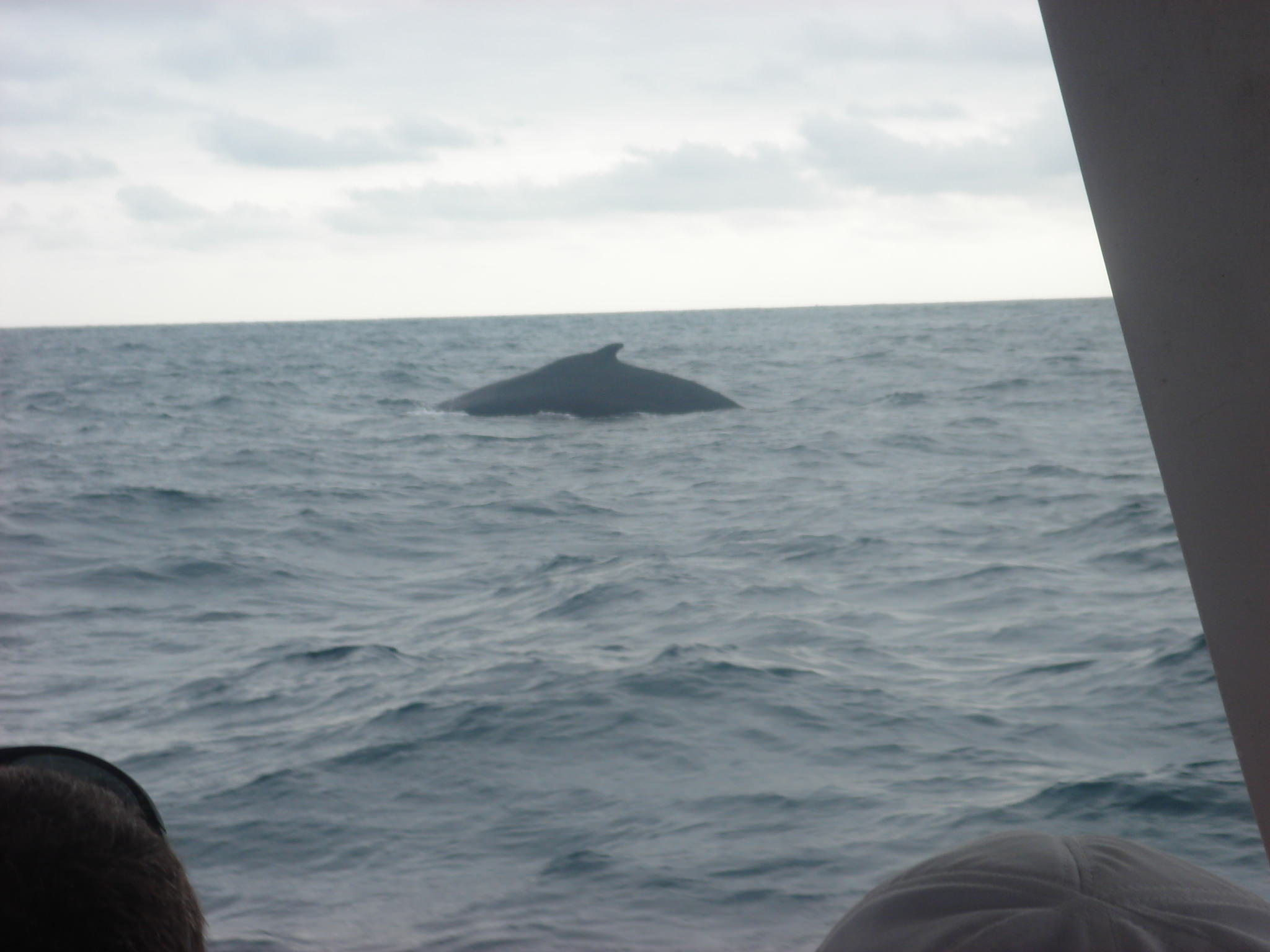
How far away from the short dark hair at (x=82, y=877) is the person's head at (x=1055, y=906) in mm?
1067

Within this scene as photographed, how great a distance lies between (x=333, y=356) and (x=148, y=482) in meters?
37.8

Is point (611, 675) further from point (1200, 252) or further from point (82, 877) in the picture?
point (82, 877)

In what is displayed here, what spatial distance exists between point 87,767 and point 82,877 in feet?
1.37

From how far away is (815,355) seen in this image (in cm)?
4812

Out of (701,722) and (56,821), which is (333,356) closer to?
(701,722)

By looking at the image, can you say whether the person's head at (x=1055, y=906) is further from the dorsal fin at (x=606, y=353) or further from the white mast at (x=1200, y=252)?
the dorsal fin at (x=606, y=353)

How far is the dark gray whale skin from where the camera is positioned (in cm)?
2250

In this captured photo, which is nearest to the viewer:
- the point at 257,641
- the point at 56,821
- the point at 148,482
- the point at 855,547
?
the point at 56,821

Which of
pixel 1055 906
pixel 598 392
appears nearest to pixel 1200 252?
pixel 1055 906

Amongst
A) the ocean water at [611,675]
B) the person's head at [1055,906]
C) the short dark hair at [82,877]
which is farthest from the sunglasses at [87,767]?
the ocean water at [611,675]

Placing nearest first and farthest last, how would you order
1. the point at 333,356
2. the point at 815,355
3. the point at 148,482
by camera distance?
the point at 148,482 < the point at 815,355 < the point at 333,356

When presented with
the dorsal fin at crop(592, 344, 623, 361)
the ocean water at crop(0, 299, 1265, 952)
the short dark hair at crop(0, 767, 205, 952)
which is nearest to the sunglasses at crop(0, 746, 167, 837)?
the short dark hair at crop(0, 767, 205, 952)

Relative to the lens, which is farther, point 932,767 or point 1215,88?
point 932,767

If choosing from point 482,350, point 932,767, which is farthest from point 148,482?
point 482,350
